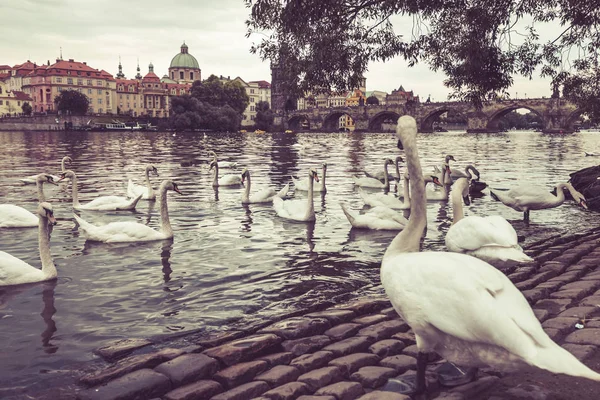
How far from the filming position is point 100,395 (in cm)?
343

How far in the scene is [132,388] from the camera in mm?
3436

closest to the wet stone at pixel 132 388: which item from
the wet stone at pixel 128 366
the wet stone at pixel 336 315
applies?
the wet stone at pixel 128 366

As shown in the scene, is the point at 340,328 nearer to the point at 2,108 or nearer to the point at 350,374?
the point at 350,374

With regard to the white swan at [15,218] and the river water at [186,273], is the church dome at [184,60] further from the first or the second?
the white swan at [15,218]

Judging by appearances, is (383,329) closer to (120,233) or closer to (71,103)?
(120,233)

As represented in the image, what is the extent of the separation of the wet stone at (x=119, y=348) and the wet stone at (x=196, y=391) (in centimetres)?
114

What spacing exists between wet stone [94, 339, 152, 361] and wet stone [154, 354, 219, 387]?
2.49ft

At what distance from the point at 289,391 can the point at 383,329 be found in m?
1.28

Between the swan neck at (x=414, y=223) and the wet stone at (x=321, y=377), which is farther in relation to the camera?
the swan neck at (x=414, y=223)

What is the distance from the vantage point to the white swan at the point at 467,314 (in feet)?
8.67

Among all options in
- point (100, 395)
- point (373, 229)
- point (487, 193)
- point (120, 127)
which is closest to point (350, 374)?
point (100, 395)

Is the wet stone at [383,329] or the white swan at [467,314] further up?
the white swan at [467,314]

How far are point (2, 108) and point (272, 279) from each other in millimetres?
145952

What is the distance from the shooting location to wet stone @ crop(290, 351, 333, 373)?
373 cm
